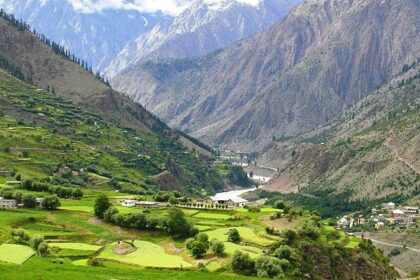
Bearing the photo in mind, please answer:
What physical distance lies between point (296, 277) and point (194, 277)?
19249 mm

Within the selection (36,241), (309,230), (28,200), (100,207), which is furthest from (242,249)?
(28,200)

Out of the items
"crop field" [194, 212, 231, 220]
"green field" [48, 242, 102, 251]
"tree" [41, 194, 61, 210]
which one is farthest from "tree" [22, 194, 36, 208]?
"crop field" [194, 212, 231, 220]

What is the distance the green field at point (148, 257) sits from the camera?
89500 millimetres

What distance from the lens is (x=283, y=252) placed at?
96.4 metres

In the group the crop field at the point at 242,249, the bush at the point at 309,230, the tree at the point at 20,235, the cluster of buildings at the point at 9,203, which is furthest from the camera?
the cluster of buildings at the point at 9,203

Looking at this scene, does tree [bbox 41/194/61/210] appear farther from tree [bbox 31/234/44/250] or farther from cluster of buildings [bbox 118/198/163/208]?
tree [bbox 31/234/44/250]

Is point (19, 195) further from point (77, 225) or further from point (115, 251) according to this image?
point (115, 251)

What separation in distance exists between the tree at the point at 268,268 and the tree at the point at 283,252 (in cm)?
595

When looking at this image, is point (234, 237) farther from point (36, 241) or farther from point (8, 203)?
point (8, 203)

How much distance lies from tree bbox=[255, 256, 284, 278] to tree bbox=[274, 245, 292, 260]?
19.5ft

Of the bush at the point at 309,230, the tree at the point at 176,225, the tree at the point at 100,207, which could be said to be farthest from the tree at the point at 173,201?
the bush at the point at 309,230

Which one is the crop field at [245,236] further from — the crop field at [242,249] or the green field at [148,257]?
the green field at [148,257]

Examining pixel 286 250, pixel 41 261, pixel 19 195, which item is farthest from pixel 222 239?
pixel 19 195

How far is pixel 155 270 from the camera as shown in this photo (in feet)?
280
